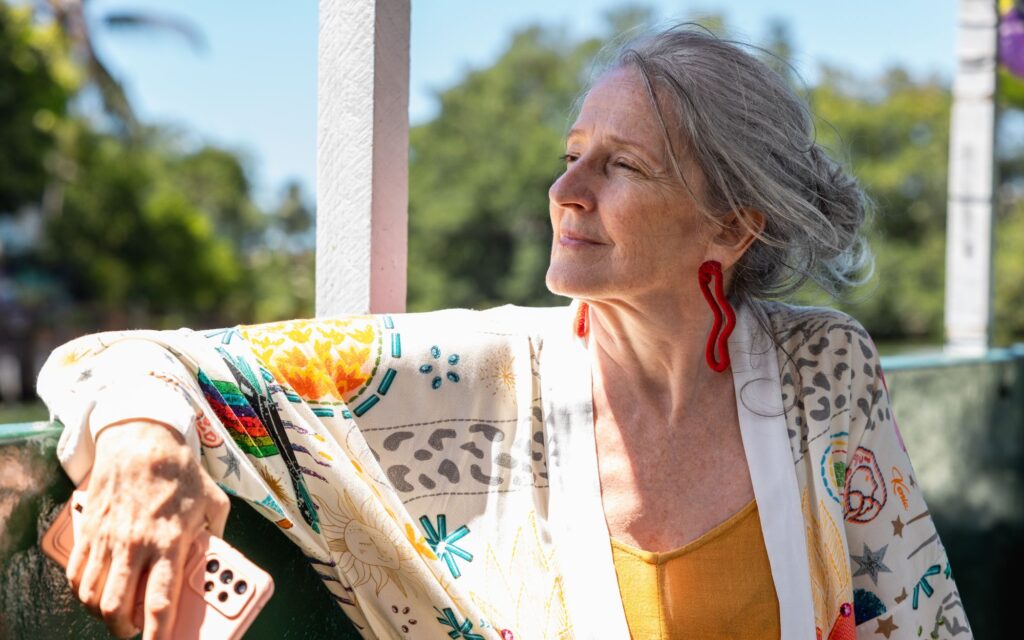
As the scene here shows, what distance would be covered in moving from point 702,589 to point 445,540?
40 cm

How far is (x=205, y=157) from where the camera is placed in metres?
53.7

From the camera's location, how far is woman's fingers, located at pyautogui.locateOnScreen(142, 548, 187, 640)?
1021 mm

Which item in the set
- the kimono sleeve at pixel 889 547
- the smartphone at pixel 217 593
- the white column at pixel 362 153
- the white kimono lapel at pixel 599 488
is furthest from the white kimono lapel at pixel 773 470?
the smartphone at pixel 217 593

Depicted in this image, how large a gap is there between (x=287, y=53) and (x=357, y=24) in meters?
60.8

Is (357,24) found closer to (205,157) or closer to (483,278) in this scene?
(483,278)

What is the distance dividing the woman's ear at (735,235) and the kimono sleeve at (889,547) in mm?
→ 315

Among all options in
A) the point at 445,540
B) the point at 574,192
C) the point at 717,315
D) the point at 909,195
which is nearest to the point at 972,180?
the point at 717,315

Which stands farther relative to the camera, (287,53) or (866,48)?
(287,53)

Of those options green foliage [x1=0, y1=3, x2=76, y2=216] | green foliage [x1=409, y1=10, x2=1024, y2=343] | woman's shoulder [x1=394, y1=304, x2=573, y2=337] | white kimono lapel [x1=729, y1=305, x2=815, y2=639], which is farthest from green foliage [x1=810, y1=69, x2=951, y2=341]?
woman's shoulder [x1=394, y1=304, x2=573, y2=337]

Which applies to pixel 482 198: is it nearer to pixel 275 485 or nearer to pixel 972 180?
pixel 972 180

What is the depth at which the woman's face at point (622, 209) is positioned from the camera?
1.70 metres

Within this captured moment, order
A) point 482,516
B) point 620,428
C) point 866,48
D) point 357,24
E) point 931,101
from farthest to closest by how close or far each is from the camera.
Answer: point 866,48, point 931,101, point 357,24, point 620,428, point 482,516

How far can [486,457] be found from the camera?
65.8 inches

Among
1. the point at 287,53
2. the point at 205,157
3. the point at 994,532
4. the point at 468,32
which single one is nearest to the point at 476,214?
the point at 468,32
